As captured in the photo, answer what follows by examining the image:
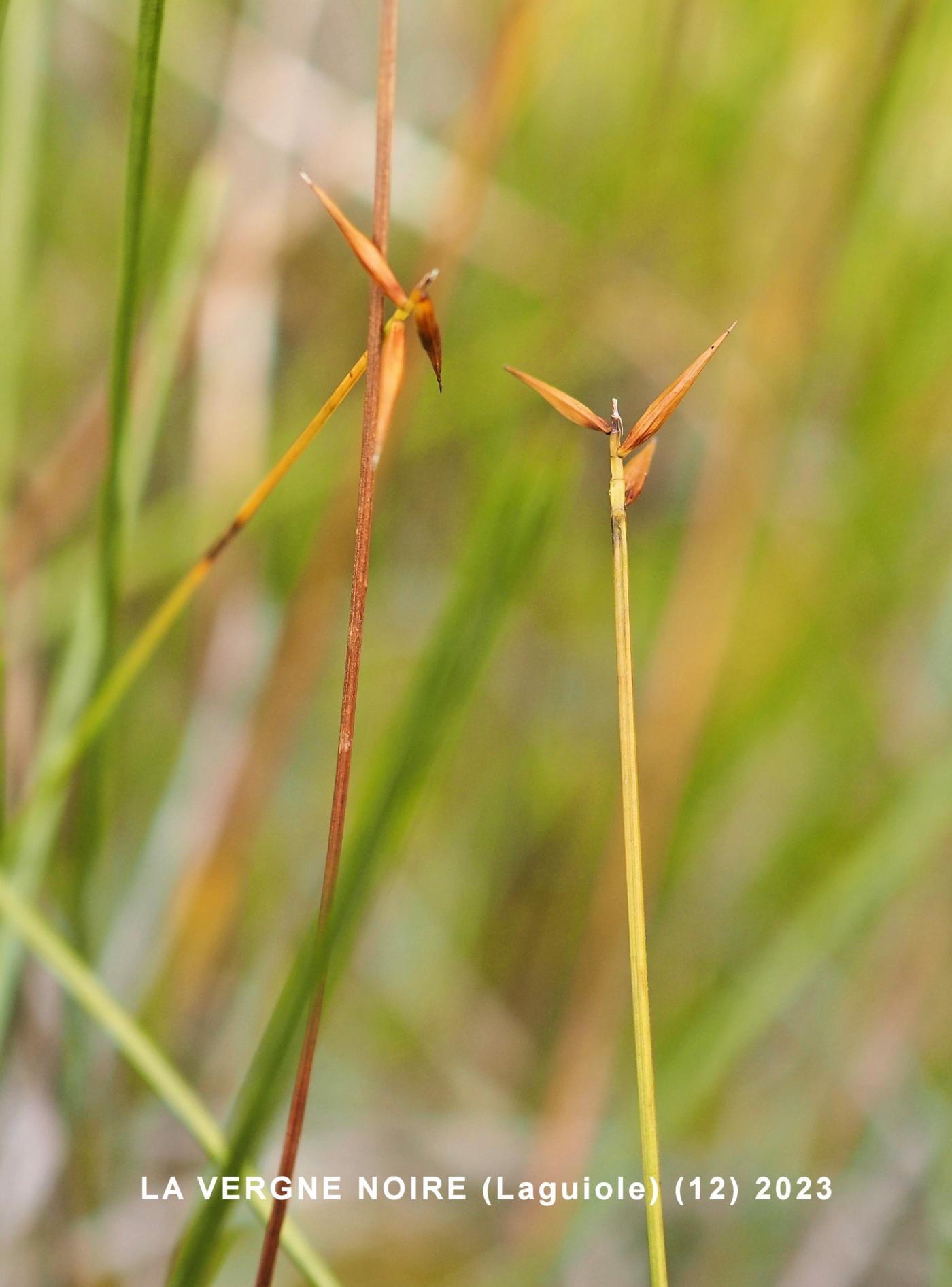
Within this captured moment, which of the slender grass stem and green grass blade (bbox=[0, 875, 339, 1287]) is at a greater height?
the slender grass stem

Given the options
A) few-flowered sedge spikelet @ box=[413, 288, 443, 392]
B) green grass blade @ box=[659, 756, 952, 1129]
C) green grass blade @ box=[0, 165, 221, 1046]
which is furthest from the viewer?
green grass blade @ box=[659, 756, 952, 1129]

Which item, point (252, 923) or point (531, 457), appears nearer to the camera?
point (531, 457)

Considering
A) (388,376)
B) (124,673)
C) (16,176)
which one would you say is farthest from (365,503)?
(16,176)

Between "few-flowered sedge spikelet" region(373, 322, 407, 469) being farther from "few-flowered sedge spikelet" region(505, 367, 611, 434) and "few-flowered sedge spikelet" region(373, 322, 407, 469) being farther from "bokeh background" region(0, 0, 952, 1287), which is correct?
"bokeh background" region(0, 0, 952, 1287)

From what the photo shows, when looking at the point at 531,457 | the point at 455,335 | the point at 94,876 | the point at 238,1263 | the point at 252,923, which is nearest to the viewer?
the point at 531,457

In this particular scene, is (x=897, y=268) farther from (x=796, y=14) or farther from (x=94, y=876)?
(x=94, y=876)

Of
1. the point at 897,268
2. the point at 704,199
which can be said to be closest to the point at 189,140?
the point at 704,199

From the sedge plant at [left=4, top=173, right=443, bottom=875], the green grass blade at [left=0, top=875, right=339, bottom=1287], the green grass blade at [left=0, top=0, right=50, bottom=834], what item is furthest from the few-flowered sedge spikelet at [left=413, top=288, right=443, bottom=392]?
the green grass blade at [left=0, top=0, right=50, bottom=834]
